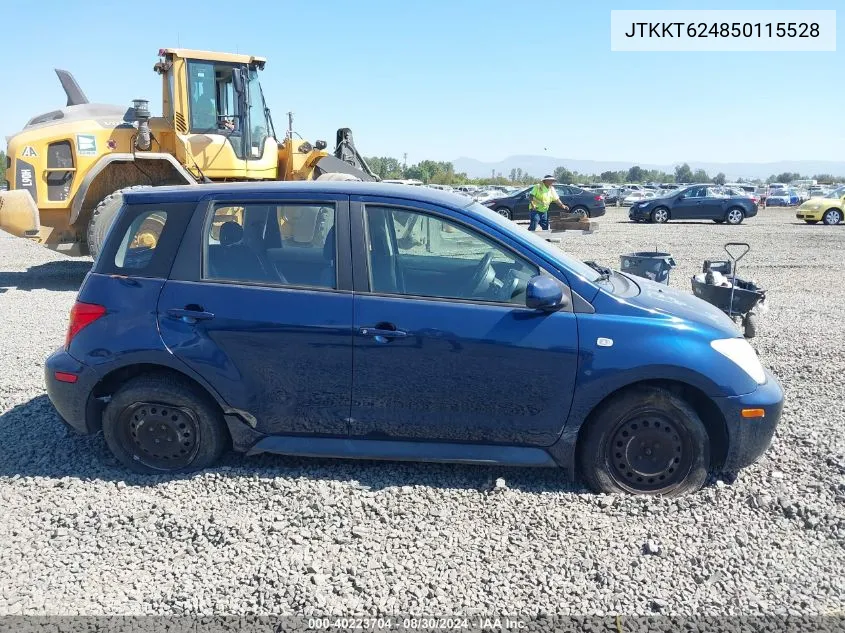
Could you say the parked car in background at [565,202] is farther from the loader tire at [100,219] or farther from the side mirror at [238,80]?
the loader tire at [100,219]

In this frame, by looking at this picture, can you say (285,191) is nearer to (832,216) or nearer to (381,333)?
(381,333)

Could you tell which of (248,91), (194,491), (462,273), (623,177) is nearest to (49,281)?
(248,91)

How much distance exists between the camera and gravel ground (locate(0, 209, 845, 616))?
3.00 m

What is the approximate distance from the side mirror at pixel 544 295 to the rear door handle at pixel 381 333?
0.72 m

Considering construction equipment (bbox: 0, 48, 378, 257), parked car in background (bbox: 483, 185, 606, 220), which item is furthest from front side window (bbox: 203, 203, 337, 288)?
parked car in background (bbox: 483, 185, 606, 220)

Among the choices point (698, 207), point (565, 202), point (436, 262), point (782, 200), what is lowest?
point (436, 262)

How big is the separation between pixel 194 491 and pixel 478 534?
169cm

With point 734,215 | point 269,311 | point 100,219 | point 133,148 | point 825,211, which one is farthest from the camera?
point 734,215

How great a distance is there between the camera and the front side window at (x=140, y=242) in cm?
404

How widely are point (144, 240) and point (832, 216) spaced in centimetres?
2837

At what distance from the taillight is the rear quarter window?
23 centimetres

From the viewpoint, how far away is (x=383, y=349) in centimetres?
374

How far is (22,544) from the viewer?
135 inches

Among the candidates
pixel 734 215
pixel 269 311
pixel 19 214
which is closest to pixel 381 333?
pixel 269 311
